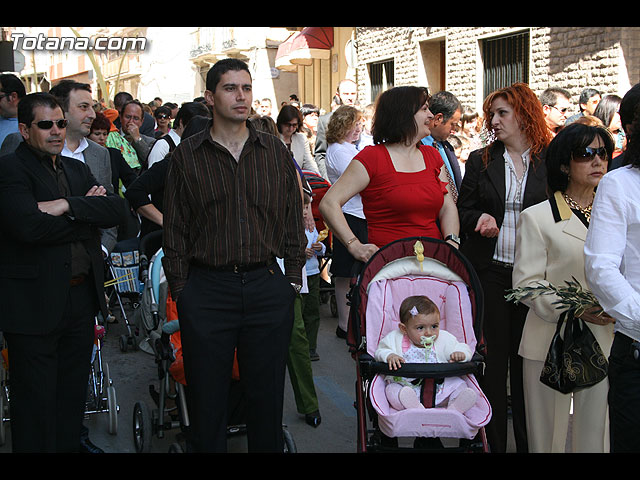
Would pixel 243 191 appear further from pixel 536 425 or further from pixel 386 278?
pixel 536 425

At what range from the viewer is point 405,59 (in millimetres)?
22750

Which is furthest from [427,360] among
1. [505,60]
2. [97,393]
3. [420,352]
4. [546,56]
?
[505,60]

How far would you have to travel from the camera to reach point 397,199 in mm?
4824

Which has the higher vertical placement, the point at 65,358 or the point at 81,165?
the point at 81,165

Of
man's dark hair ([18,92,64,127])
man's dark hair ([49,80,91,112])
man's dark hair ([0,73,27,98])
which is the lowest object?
man's dark hair ([18,92,64,127])

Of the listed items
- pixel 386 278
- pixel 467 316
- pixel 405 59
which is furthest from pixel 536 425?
pixel 405 59

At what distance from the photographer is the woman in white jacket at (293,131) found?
891 cm

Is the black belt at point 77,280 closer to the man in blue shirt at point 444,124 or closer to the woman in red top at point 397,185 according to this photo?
the woman in red top at point 397,185

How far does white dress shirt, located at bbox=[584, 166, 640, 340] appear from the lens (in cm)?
298

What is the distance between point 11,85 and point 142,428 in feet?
13.6

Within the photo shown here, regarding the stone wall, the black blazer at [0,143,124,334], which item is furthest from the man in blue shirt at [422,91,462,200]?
the stone wall

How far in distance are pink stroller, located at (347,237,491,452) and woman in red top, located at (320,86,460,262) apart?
0.35m

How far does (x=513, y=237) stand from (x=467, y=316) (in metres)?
0.76

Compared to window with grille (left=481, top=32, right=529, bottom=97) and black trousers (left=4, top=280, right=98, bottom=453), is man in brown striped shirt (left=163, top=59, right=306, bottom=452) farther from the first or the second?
window with grille (left=481, top=32, right=529, bottom=97)
